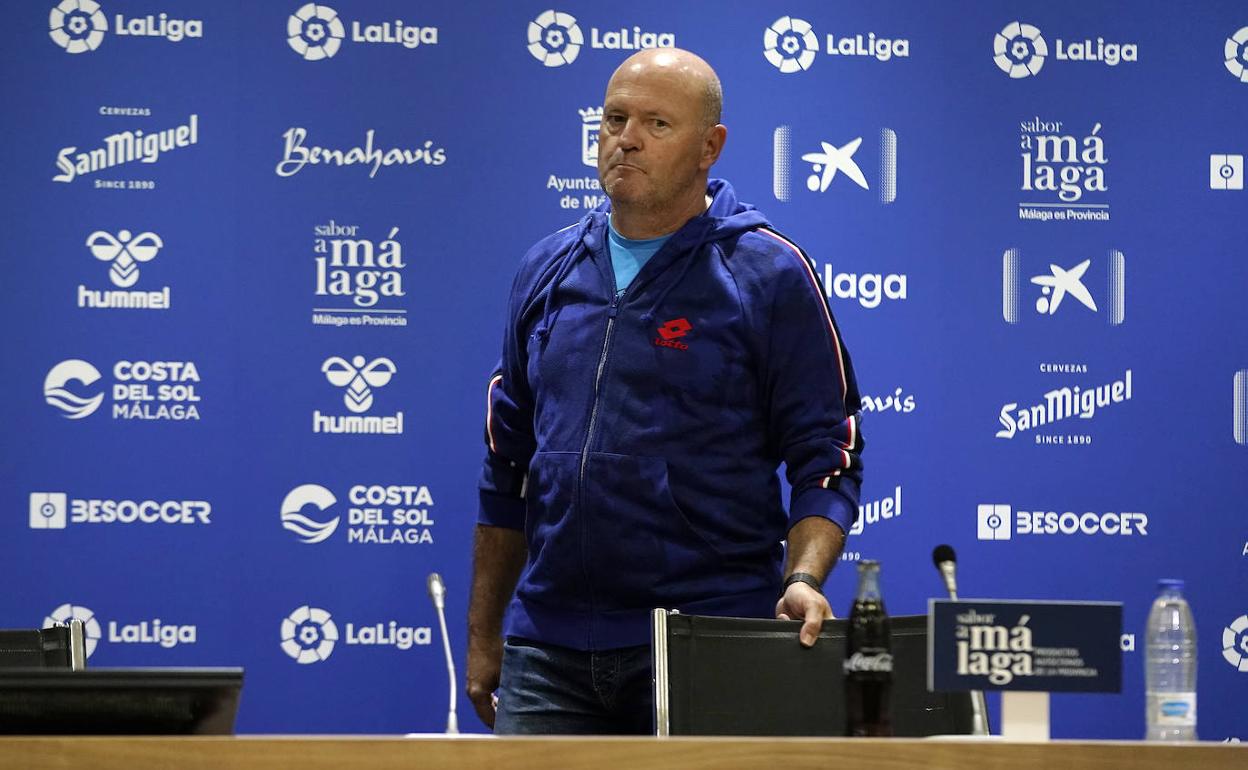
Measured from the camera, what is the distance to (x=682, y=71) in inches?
104

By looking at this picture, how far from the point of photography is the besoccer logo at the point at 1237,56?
393 cm

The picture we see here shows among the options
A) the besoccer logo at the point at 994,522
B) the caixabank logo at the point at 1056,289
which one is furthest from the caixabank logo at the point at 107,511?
the caixabank logo at the point at 1056,289

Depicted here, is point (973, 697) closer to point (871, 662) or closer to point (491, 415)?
point (871, 662)

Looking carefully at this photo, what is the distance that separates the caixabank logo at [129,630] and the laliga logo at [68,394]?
457 mm

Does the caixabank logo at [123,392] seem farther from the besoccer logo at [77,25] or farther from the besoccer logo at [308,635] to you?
the besoccer logo at [77,25]

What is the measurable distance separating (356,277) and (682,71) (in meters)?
1.35

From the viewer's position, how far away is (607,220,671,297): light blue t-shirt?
2605 millimetres

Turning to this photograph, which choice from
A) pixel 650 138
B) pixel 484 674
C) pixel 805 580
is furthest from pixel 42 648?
pixel 650 138

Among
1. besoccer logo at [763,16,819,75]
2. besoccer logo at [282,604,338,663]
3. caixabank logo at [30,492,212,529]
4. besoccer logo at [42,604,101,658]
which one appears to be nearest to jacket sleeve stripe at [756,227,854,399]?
besoccer logo at [763,16,819,75]

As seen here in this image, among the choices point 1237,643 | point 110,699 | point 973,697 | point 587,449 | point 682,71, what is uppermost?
point 682,71

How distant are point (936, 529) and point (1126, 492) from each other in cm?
49

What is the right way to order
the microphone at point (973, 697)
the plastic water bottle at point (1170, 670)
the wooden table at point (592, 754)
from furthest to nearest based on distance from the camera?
the microphone at point (973, 697) → the plastic water bottle at point (1170, 670) → the wooden table at point (592, 754)

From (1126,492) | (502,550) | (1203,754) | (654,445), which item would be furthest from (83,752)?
(1126,492)

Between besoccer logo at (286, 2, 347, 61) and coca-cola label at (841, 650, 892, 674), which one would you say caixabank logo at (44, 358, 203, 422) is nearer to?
besoccer logo at (286, 2, 347, 61)
